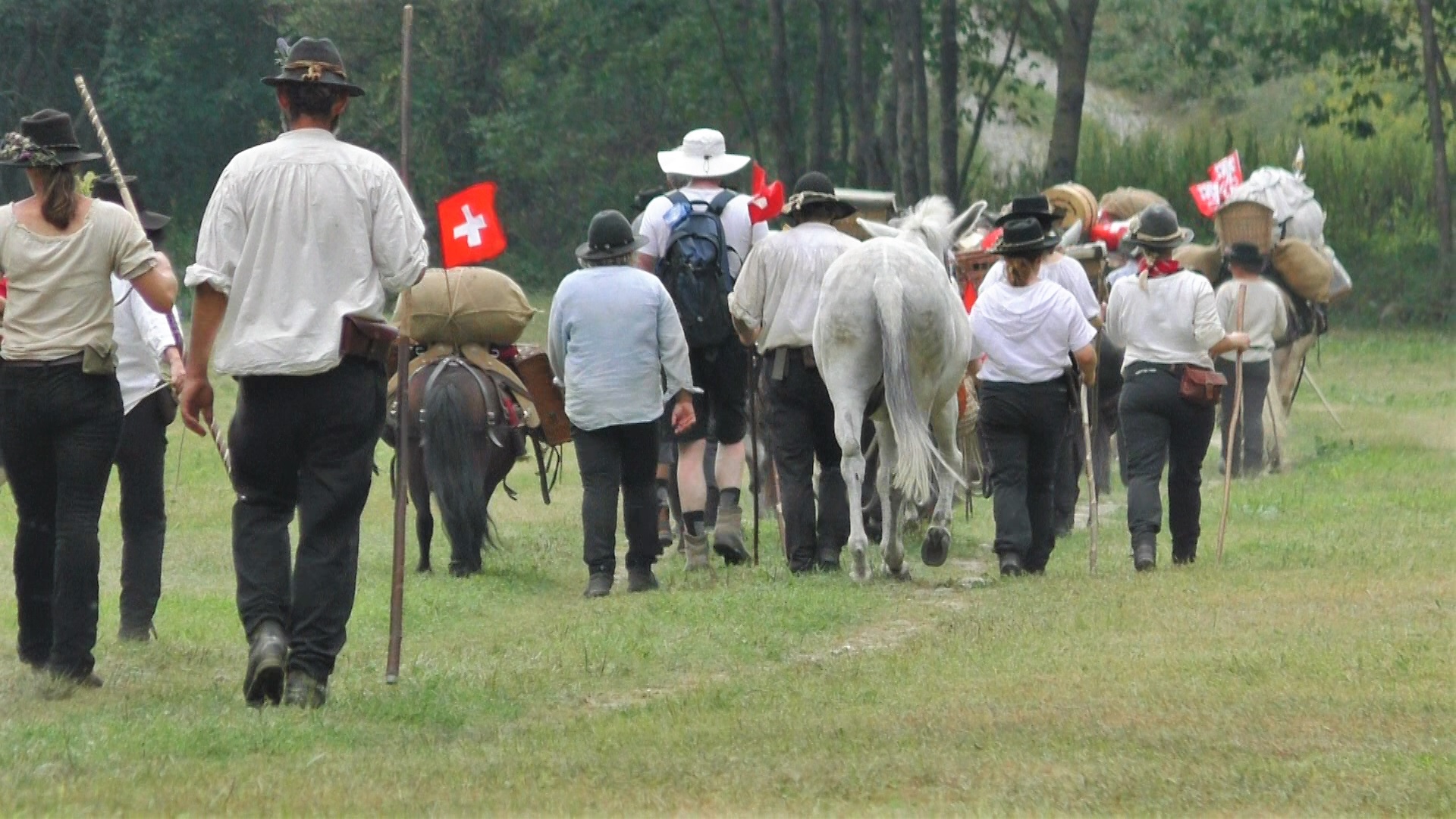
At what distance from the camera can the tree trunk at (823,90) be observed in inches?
1471

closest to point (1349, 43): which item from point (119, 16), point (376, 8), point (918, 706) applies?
point (376, 8)

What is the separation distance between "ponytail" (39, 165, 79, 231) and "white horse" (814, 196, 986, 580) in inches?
169

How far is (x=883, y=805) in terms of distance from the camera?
20.8ft

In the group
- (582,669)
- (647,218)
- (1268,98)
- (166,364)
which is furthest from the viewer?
(1268,98)

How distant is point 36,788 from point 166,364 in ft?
11.5

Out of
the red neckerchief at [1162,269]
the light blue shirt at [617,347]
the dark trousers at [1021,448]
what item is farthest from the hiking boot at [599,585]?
the red neckerchief at [1162,269]

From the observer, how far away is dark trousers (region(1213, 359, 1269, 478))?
17609mm

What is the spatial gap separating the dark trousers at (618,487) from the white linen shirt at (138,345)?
2.54 m

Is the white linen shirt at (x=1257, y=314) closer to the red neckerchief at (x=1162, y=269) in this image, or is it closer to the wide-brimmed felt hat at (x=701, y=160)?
the red neckerchief at (x=1162, y=269)

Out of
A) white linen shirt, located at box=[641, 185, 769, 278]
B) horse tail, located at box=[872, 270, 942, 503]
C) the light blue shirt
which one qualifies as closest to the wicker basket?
white linen shirt, located at box=[641, 185, 769, 278]

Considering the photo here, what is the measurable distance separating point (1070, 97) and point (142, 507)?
2518 cm

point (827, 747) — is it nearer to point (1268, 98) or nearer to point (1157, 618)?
point (1157, 618)

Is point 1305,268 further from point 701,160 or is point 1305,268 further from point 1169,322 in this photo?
point 1169,322

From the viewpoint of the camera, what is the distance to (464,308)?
13.2 m
